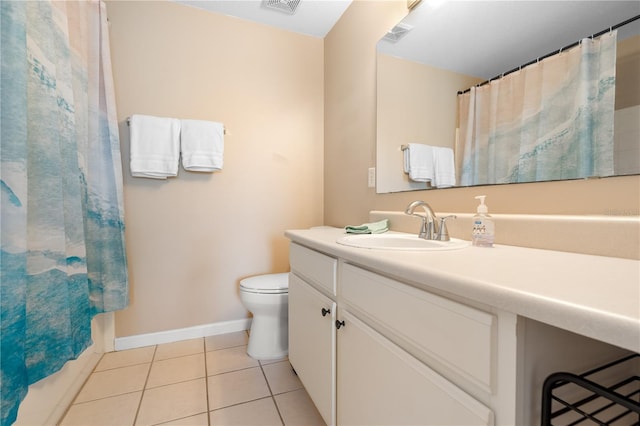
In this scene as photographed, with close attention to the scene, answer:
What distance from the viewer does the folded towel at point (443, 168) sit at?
117cm

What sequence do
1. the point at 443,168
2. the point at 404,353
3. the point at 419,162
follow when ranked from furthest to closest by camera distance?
the point at 419,162 → the point at 443,168 → the point at 404,353

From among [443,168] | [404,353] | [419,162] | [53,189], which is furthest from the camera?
[419,162]

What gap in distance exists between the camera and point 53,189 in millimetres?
977

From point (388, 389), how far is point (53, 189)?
125 centimetres

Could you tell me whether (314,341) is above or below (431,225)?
below

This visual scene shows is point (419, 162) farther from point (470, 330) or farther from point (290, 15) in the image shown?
point (290, 15)

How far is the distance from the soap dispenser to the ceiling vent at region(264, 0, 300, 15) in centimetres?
177

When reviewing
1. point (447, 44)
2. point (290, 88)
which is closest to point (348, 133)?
point (290, 88)

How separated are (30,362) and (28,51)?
3.38 feet

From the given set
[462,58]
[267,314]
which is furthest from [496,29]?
[267,314]

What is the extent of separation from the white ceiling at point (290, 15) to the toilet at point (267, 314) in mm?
1813

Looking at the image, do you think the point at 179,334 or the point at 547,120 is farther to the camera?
the point at 179,334

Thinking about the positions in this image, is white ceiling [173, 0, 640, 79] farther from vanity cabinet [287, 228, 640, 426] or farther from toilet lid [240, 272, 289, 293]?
toilet lid [240, 272, 289, 293]

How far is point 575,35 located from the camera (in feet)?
2.61
